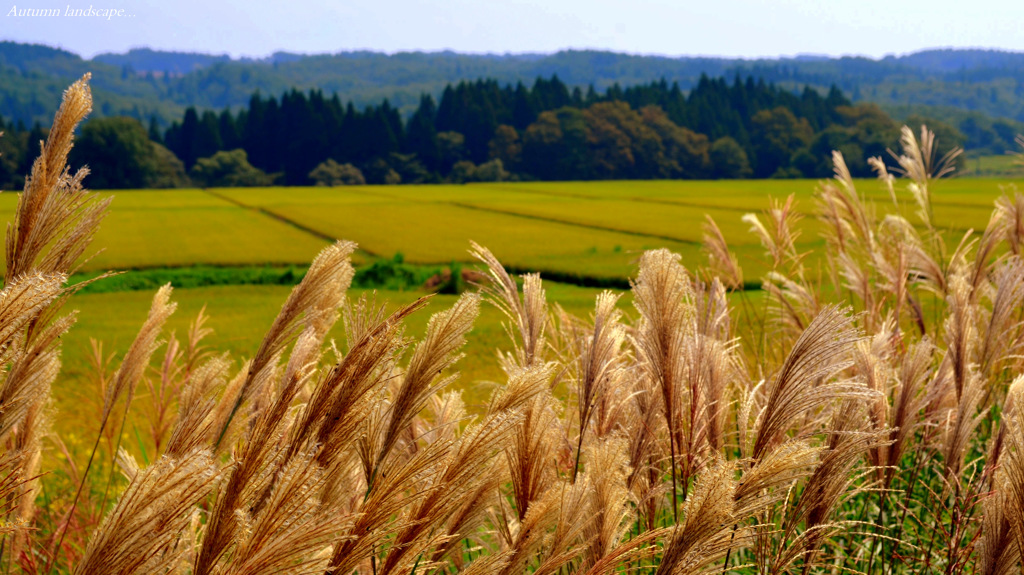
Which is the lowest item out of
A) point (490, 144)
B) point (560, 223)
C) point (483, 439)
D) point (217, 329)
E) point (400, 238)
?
point (400, 238)

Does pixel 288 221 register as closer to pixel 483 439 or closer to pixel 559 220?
pixel 559 220

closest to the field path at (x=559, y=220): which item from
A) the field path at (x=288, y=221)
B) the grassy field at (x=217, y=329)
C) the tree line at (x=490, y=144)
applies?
the field path at (x=288, y=221)

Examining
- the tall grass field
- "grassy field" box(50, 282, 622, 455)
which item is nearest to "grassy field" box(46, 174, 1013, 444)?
"grassy field" box(50, 282, 622, 455)

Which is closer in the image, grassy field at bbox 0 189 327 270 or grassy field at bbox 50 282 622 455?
grassy field at bbox 50 282 622 455

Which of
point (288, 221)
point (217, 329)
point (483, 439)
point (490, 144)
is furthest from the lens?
point (490, 144)

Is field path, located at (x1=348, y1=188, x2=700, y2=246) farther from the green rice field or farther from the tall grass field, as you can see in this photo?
the tall grass field

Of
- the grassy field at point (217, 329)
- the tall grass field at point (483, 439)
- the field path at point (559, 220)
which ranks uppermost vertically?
the tall grass field at point (483, 439)

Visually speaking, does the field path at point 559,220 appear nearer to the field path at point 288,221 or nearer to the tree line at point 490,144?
the field path at point 288,221

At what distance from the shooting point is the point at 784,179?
82875 mm

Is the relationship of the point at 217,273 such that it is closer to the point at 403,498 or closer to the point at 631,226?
the point at 631,226

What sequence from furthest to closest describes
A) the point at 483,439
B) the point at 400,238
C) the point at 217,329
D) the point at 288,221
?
the point at 288,221 < the point at 400,238 < the point at 217,329 < the point at 483,439

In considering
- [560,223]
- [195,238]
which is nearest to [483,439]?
[195,238]

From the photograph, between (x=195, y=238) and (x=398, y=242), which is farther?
(x=195, y=238)

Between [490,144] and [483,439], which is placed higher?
[490,144]
